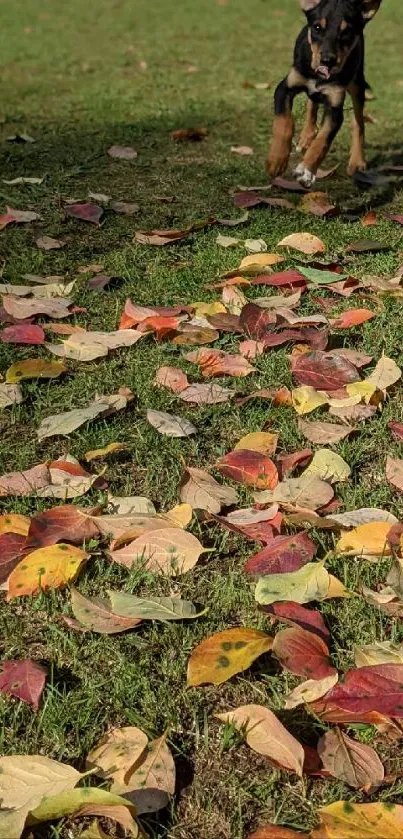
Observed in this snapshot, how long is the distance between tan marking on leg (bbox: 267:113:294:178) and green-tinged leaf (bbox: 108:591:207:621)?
3.34 metres

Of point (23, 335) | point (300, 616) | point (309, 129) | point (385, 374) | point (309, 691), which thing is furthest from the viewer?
point (309, 129)

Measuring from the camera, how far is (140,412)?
8.50 feet

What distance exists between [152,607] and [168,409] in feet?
2.88

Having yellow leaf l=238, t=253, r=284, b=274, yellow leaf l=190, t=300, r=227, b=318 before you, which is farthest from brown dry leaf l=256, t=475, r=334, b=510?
yellow leaf l=238, t=253, r=284, b=274

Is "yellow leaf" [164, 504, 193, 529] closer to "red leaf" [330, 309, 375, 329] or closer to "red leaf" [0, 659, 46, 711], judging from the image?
"red leaf" [0, 659, 46, 711]

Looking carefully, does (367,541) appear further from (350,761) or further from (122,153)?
(122,153)

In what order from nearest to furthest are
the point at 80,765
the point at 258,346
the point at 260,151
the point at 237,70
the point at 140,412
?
the point at 80,765 < the point at 140,412 < the point at 258,346 < the point at 260,151 < the point at 237,70

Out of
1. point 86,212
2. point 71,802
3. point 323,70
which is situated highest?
point 323,70

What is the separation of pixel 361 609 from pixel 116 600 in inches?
18.7

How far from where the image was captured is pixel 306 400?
257 centimetres

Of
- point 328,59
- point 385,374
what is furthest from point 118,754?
point 328,59

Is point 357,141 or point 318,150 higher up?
point 318,150

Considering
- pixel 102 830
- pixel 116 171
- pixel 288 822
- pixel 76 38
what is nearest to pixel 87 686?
pixel 102 830

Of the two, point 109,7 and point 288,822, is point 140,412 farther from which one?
point 109,7
